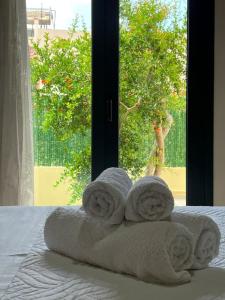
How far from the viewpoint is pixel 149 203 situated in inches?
43.3

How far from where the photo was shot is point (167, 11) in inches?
118

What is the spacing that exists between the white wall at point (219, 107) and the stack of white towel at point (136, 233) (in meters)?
1.86

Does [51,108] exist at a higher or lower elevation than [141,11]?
lower

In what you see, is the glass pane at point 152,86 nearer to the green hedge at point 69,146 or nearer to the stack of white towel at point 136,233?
the green hedge at point 69,146

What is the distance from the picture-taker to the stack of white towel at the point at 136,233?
1005mm

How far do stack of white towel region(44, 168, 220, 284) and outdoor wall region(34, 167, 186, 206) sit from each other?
180cm

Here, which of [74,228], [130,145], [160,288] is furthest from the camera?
[130,145]

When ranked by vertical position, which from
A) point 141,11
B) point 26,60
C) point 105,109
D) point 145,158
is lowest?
point 145,158

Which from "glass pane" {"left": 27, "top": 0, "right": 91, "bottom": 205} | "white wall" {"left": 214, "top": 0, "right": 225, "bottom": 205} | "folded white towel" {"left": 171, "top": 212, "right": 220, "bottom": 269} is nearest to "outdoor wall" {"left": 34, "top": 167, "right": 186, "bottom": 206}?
"glass pane" {"left": 27, "top": 0, "right": 91, "bottom": 205}

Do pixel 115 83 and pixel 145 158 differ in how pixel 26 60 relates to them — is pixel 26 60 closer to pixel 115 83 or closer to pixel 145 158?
pixel 115 83

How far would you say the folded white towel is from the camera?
3.54ft

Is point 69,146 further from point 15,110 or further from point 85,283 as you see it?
point 85,283

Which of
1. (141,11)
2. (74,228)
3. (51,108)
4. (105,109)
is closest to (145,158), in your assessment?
(105,109)

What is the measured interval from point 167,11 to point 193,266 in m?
2.26
